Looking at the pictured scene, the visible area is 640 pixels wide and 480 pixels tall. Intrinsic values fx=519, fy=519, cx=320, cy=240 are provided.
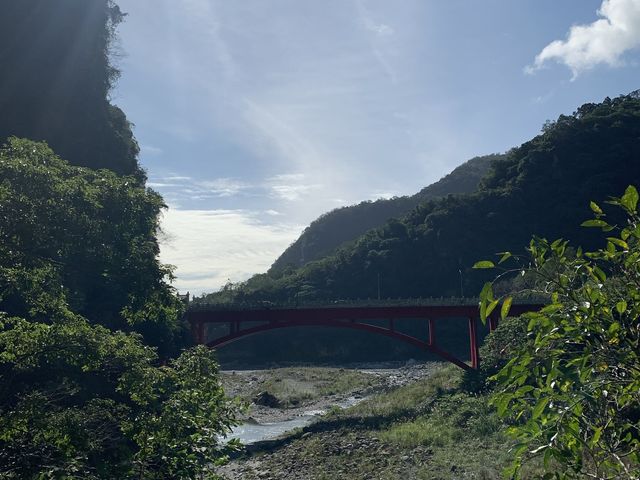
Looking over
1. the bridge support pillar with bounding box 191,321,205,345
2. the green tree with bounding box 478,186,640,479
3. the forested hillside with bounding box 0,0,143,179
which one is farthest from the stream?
the green tree with bounding box 478,186,640,479

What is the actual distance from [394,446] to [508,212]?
181 ft

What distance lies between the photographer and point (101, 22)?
144 feet

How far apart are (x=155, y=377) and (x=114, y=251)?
2.11 metres

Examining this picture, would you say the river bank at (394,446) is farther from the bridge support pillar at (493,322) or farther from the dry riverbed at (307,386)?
the dry riverbed at (307,386)

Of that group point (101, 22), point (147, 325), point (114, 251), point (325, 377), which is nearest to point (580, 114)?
point (325, 377)

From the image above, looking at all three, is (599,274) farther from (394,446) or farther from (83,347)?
(394,446)

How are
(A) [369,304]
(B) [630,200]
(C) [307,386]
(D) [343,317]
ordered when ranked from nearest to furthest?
(B) [630,200], (D) [343,317], (A) [369,304], (C) [307,386]

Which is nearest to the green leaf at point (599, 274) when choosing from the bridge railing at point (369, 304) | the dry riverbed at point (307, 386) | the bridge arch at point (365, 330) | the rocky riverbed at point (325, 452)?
the rocky riverbed at point (325, 452)

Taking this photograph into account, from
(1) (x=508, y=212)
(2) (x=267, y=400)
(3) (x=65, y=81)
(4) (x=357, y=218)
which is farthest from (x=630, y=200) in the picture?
(4) (x=357, y=218)

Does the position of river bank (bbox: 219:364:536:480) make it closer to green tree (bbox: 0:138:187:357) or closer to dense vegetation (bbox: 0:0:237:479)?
dense vegetation (bbox: 0:0:237:479)

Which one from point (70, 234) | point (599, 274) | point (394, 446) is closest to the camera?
point (599, 274)

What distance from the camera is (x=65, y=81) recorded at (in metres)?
39.6

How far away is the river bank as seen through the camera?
67.1ft

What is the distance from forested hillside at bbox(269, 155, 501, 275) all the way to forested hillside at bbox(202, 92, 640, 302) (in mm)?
65110
